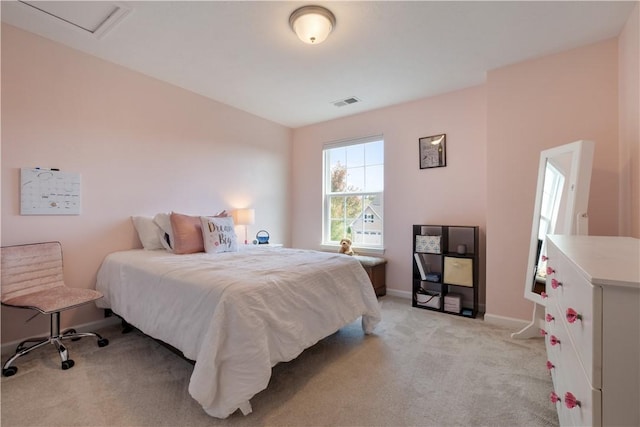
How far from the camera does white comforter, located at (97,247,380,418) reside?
1.47 m

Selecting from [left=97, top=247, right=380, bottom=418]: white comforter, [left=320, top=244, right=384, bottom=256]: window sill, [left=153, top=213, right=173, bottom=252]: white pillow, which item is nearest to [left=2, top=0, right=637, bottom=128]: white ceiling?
[left=153, top=213, right=173, bottom=252]: white pillow

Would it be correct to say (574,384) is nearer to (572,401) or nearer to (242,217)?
(572,401)

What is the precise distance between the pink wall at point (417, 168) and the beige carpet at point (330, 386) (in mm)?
1383

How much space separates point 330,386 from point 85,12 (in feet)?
10.3

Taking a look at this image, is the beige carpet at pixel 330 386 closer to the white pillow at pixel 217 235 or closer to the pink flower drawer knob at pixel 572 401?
the pink flower drawer knob at pixel 572 401

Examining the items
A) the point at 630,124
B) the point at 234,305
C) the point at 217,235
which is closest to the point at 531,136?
the point at 630,124

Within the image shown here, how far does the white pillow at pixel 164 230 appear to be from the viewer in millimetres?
2777

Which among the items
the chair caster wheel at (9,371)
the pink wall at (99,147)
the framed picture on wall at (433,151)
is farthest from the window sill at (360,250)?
the chair caster wheel at (9,371)

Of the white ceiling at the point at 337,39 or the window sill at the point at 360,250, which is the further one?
the window sill at the point at 360,250

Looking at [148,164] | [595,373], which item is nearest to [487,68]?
[595,373]

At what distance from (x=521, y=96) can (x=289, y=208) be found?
11.2 ft

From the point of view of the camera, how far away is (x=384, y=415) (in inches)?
60.4

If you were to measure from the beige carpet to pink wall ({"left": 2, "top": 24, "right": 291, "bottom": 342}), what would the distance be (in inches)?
34.9

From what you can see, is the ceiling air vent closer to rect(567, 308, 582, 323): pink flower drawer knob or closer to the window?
the window
